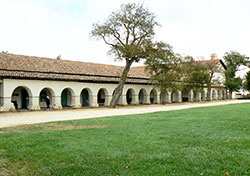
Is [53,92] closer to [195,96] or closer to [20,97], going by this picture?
[20,97]

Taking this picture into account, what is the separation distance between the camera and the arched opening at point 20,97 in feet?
82.1

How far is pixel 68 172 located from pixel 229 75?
49214 millimetres

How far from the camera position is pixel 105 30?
27.0m

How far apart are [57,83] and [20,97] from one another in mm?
3809

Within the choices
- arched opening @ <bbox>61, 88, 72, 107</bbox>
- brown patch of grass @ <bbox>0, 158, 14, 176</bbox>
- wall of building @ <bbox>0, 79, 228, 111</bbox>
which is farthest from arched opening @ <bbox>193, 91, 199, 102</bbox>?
brown patch of grass @ <bbox>0, 158, 14, 176</bbox>

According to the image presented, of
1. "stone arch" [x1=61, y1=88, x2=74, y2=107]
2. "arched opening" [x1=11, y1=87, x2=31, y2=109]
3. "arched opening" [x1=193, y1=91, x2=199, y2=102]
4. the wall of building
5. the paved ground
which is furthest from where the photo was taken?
"arched opening" [x1=193, y1=91, x2=199, y2=102]

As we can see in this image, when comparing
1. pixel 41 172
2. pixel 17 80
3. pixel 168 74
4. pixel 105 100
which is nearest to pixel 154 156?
pixel 41 172

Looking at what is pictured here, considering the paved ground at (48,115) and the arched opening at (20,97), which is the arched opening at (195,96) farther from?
the arched opening at (20,97)

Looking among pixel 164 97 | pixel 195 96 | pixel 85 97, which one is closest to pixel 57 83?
pixel 85 97

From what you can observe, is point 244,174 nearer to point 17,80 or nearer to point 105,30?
point 17,80

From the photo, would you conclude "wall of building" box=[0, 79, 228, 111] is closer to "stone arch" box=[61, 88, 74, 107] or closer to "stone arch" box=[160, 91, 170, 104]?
"stone arch" box=[61, 88, 74, 107]

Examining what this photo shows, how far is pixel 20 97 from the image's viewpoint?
2541cm

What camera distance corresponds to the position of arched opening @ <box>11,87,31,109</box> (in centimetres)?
2501

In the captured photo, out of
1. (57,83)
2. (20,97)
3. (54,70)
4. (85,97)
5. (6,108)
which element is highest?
(54,70)
